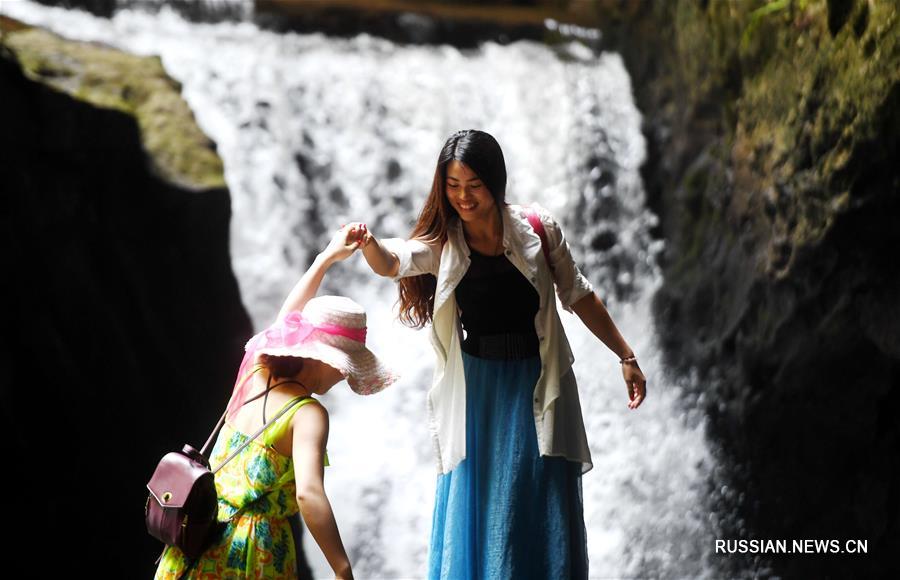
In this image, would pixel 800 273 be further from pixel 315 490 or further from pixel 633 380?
pixel 315 490

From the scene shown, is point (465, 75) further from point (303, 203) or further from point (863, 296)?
point (863, 296)

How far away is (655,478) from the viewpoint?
6883 millimetres

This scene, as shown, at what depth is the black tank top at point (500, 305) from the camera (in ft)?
11.7

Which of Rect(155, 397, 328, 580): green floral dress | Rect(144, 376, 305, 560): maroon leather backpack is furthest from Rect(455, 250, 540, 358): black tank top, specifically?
Rect(144, 376, 305, 560): maroon leather backpack

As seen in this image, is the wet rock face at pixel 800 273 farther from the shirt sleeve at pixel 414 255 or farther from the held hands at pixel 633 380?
the shirt sleeve at pixel 414 255

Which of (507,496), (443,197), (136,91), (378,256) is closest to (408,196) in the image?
(136,91)

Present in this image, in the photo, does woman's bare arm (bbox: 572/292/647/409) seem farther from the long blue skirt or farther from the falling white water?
the falling white water

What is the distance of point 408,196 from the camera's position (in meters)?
8.63

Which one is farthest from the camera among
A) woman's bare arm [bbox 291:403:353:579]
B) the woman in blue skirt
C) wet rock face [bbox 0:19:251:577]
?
wet rock face [bbox 0:19:251:577]

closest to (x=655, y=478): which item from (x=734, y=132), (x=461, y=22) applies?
(x=734, y=132)

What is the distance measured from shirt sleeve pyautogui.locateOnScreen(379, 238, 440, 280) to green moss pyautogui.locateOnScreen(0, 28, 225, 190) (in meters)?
3.67

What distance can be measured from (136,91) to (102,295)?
4.96 feet

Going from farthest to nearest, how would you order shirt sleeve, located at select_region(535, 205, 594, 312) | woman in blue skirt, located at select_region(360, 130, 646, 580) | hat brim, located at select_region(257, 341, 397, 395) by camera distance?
shirt sleeve, located at select_region(535, 205, 594, 312) → woman in blue skirt, located at select_region(360, 130, 646, 580) → hat brim, located at select_region(257, 341, 397, 395)

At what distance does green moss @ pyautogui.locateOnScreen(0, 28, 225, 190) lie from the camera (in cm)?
702
